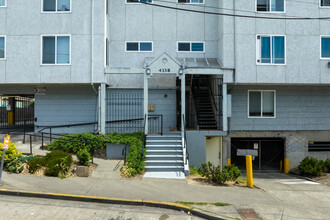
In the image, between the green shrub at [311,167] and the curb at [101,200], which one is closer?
the curb at [101,200]

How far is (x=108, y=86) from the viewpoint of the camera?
534 inches

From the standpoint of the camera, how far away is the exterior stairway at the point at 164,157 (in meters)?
9.48

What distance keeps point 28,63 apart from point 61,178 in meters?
6.70

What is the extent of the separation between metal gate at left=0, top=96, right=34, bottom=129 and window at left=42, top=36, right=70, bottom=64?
5077mm

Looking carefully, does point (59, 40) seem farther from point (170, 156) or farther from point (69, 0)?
point (170, 156)

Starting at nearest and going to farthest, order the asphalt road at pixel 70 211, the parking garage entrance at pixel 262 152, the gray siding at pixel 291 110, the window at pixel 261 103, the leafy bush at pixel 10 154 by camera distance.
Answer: the asphalt road at pixel 70 211, the leafy bush at pixel 10 154, the gray siding at pixel 291 110, the window at pixel 261 103, the parking garage entrance at pixel 262 152

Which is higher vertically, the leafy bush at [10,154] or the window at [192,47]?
the window at [192,47]

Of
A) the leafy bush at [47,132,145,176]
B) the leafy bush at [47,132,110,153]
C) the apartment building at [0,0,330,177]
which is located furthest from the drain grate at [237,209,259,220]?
the leafy bush at [47,132,110,153]

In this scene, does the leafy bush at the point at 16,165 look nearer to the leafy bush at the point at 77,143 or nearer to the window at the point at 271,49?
the leafy bush at the point at 77,143

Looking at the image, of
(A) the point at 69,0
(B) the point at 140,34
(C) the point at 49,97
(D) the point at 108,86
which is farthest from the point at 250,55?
(C) the point at 49,97

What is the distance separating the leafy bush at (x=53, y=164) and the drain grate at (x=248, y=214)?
5860 mm

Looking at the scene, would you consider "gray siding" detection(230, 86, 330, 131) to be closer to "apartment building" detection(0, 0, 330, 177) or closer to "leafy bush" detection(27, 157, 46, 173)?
"apartment building" detection(0, 0, 330, 177)

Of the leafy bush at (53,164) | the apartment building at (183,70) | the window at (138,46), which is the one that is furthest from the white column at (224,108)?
the leafy bush at (53,164)

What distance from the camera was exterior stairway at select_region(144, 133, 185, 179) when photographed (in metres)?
9.48
